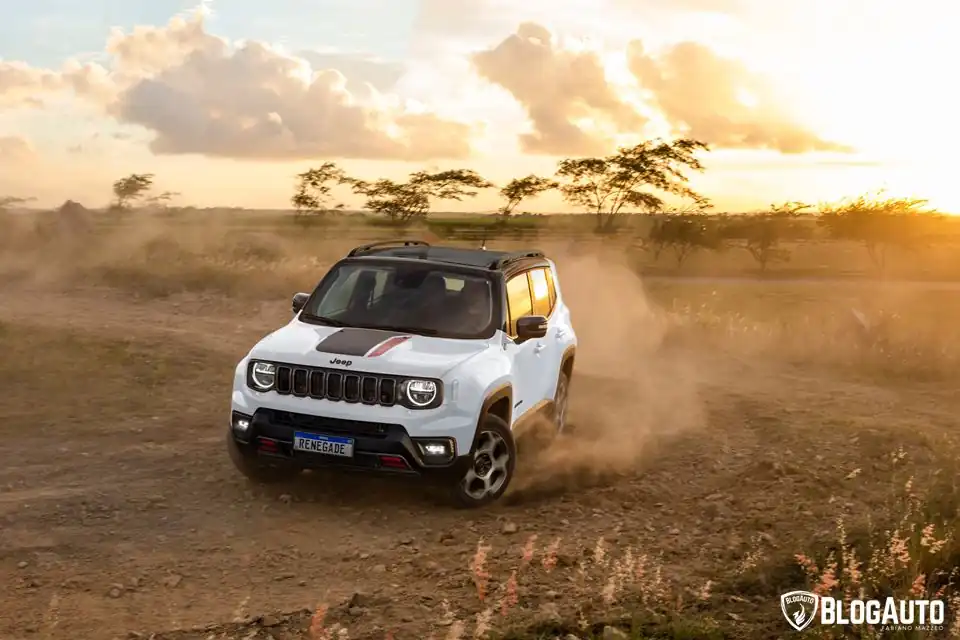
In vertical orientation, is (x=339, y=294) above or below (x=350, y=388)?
above

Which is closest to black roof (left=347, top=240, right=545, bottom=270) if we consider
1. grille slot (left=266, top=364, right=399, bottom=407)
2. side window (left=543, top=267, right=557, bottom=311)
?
side window (left=543, top=267, right=557, bottom=311)

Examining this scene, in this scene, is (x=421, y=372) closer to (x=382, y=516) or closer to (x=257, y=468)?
(x=382, y=516)

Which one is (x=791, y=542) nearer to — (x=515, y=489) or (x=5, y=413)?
(x=515, y=489)

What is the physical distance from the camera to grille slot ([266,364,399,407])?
6.60m

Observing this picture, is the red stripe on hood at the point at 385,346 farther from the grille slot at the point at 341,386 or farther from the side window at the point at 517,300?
the side window at the point at 517,300

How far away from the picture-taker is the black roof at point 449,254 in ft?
25.9

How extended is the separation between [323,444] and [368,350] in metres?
0.74

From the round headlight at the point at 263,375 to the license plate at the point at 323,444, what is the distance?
443mm

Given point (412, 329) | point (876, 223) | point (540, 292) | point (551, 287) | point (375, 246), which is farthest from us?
point (876, 223)

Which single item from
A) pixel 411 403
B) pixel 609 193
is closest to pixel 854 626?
pixel 411 403

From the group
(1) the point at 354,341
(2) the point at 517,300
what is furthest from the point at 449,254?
(1) the point at 354,341

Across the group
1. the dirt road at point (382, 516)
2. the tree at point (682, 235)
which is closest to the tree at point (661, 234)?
the tree at point (682, 235)

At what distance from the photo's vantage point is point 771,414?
440 inches

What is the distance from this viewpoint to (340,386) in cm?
664
